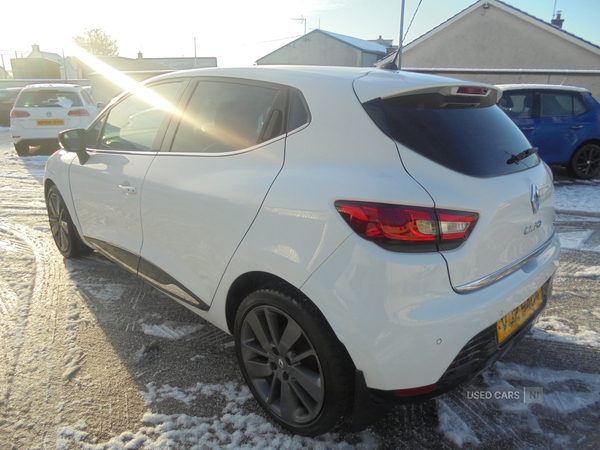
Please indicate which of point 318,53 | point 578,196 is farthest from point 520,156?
point 318,53

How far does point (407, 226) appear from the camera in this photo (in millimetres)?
1624

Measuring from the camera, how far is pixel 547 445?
2.04m

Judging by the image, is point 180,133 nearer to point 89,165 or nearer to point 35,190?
point 89,165

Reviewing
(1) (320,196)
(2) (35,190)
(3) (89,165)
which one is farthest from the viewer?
(2) (35,190)

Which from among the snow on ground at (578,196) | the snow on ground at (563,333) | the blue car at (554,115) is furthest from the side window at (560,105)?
the snow on ground at (563,333)

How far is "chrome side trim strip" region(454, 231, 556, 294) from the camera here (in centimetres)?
170

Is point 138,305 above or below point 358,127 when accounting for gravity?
below

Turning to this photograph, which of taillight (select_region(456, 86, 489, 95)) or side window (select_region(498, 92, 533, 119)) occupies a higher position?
side window (select_region(498, 92, 533, 119))

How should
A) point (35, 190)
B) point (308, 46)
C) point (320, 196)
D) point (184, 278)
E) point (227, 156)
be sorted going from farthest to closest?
point (308, 46)
point (35, 190)
point (184, 278)
point (227, 156)
point (320, 196)

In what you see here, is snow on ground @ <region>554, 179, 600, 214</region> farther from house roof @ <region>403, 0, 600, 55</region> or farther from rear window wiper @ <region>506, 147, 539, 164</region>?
house roof @ <region>403, 0, 600, 55</region>

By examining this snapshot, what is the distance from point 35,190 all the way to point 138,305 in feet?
15.9

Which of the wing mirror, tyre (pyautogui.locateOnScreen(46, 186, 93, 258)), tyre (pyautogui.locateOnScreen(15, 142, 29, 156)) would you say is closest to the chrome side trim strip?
the wing mirror

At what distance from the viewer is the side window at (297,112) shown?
2012 millimetres

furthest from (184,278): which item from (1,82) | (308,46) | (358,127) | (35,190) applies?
(308,46)
